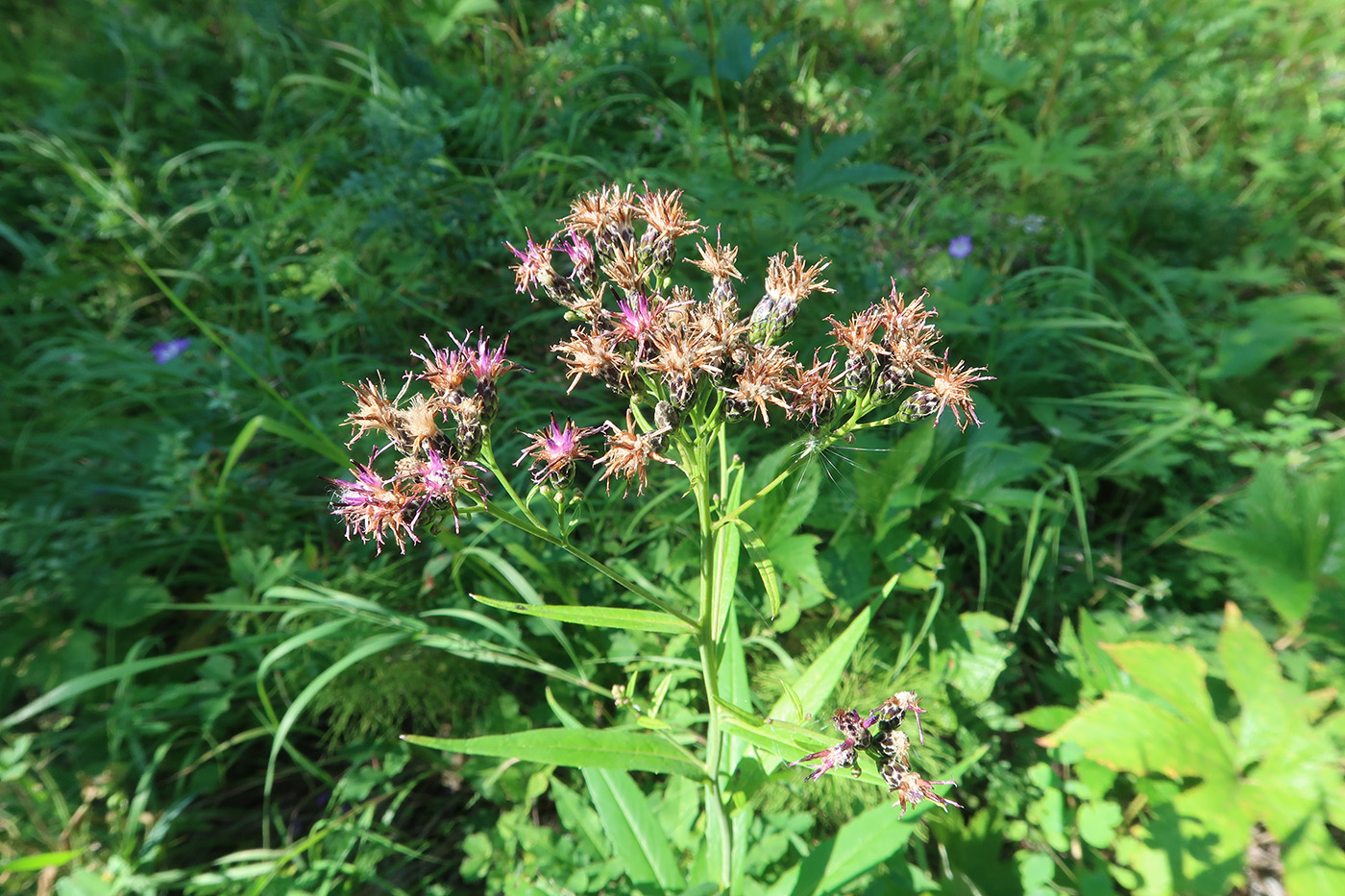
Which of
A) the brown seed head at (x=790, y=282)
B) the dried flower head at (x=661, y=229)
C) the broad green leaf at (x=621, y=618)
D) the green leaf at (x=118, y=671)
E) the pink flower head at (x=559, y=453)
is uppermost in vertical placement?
the dried flower head at (x=661, y=229)

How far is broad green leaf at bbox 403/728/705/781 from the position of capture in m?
1.36

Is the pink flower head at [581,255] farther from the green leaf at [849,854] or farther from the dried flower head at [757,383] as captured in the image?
the green leaf at [849,854]

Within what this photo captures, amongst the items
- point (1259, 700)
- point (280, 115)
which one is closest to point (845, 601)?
point (1259, 700)

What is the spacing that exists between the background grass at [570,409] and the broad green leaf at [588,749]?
0.28 metres

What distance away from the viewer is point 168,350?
3.29 meters

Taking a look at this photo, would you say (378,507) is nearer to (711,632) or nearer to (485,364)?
(485,364)

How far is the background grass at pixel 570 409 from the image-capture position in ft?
7.66

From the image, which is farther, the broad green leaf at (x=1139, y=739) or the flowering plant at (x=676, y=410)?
the broad green leaf at (x=1139, y=739)

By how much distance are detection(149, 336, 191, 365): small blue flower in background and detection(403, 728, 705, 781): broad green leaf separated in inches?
107

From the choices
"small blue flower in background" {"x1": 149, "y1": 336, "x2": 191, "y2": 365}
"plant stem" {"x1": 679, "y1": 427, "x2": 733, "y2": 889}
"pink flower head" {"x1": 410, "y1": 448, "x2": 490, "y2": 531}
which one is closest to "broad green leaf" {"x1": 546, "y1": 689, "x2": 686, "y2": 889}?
"plant stem" {"x1": 679, "y1": 427, "x2": 733, "y2": 889}

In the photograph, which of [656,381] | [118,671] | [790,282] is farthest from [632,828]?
[118,671]

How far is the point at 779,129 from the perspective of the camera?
395 centimetres

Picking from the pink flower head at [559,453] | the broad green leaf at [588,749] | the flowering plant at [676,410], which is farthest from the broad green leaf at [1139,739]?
the pink flower head at [559,453]

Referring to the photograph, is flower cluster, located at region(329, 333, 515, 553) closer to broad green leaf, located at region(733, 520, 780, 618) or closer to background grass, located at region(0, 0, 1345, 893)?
broad green leaf, located at region(733, 520, 780, 618)
